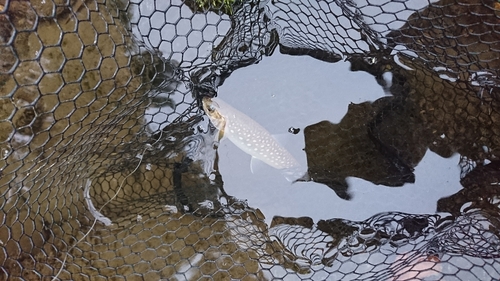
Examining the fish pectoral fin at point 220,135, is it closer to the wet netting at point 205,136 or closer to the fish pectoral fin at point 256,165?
the wet netting at point 205,136

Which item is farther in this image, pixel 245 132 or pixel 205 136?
pixel 205 136

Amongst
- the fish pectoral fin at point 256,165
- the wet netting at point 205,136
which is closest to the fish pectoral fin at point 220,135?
the wet netting at point 205,136

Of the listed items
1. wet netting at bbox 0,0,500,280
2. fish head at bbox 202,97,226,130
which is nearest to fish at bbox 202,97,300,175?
fish head at bbox 202,97,226,130

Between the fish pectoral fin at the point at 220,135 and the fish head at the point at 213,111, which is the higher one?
the fish head at the point at 213,111

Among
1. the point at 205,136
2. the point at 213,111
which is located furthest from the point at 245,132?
the point at 205,136

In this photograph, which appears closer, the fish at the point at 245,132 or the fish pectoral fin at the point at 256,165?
the fish at the point at 245,132

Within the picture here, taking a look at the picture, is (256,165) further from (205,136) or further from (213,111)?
(213,111)

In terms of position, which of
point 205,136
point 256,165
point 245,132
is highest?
point 245,132
